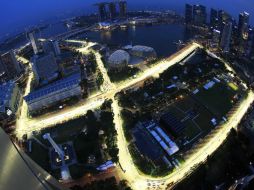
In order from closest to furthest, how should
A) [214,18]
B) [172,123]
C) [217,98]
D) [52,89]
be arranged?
[172,123]
[217,98]
[52,89]
[214,18]

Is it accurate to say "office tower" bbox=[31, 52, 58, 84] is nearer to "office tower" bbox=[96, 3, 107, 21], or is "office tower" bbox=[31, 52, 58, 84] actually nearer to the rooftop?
the rooftop

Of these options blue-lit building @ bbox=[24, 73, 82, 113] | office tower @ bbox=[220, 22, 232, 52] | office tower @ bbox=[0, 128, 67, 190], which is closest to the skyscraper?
office tower @ bbox=[220, 22, 232, 52]

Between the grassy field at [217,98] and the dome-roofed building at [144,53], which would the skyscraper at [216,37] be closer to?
the dome-roofed building at [144,53]

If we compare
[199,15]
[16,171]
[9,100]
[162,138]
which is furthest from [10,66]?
[16,171]

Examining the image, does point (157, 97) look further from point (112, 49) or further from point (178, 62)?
point (112, 49)

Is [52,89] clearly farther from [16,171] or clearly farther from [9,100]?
[16,171]
